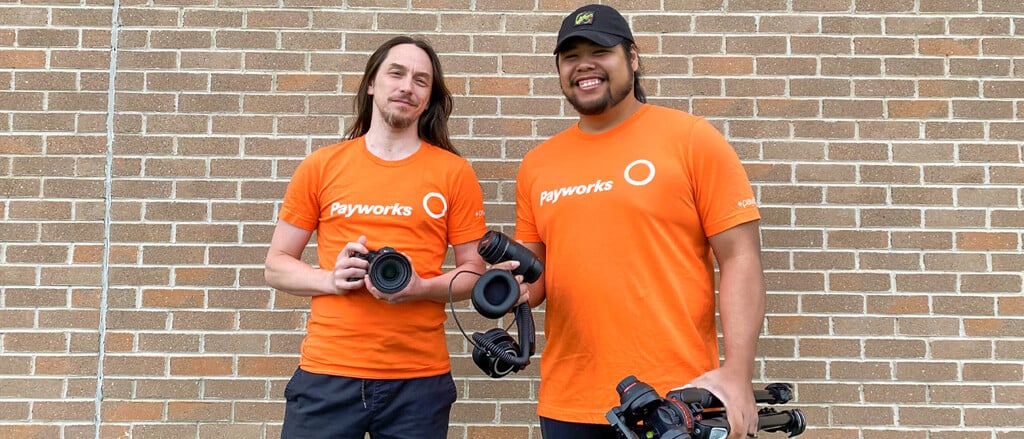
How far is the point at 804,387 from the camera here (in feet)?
10.8

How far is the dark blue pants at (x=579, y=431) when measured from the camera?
221 centimetres

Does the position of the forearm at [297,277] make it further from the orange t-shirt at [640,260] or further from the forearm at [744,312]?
the forearm at [744,312]

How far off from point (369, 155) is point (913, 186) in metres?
2.40

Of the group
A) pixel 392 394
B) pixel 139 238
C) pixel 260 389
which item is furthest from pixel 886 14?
pixel 139 238

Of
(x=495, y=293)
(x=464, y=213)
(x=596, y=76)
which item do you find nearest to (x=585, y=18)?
(x=596, y=76)

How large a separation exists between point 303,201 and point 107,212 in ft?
4.26

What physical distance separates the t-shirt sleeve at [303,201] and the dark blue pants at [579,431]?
1091 mm

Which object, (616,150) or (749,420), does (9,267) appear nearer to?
(616,150)

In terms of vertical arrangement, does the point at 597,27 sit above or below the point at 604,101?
above

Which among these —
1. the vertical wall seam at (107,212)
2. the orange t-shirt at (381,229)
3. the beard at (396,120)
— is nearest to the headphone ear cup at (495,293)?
the orange t-shirt at (381,229)

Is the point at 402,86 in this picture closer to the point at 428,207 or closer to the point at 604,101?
the point at 428,207

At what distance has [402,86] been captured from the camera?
261 cm

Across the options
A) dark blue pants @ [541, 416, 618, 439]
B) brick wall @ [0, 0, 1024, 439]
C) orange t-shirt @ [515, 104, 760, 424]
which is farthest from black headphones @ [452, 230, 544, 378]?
brick wall @ [0, 0, 1024, 439]

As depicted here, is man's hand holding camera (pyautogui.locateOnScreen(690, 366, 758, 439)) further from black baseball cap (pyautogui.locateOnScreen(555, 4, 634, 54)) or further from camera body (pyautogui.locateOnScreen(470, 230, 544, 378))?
black baseball cap (pyautogui.locateOnScreen(555, 4, 634, 54))
